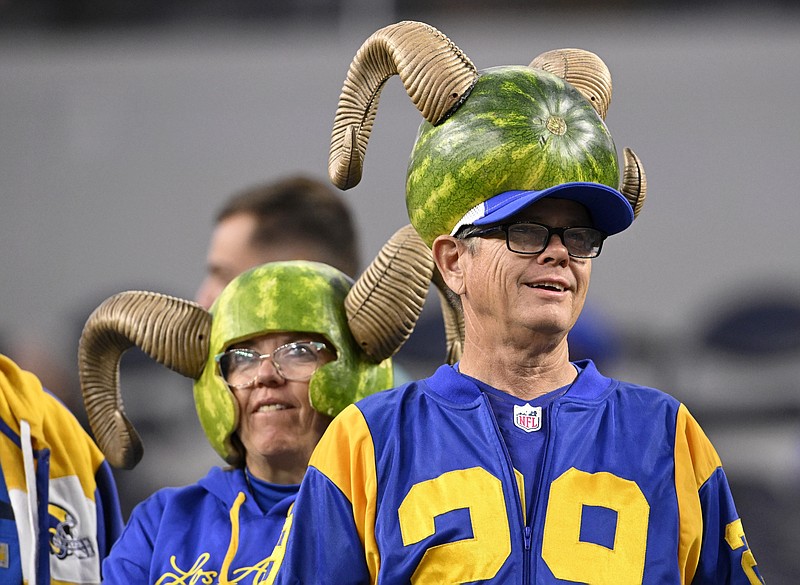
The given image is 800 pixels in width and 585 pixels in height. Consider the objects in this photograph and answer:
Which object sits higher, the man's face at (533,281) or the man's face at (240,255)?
the man's face at (533,281)

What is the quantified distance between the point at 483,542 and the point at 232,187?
639 cm

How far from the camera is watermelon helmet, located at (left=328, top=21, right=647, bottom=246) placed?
8.62ft

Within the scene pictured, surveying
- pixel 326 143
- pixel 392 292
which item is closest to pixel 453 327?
pixel 392 292

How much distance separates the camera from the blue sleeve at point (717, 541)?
2.59 m

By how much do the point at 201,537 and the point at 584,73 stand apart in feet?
4.58

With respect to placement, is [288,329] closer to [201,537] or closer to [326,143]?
[201,537]

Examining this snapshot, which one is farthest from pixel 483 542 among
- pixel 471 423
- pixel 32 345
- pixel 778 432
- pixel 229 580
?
pixel 32 345

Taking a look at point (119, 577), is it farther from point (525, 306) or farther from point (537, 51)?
point (537, 51)

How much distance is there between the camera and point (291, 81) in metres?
8.92

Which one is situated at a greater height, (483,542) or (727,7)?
(727,7)

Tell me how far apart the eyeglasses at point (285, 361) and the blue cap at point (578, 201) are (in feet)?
2.64

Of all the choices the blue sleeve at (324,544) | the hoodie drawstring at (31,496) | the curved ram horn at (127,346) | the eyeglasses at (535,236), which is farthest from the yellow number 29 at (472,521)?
the hoodie drawstring at (31,496)

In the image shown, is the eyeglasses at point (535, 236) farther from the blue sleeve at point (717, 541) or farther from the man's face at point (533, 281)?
the blue sleeve at point (717, 541)

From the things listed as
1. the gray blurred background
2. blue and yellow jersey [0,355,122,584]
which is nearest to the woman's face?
blue and yellow jersey [0,355,122,584]
